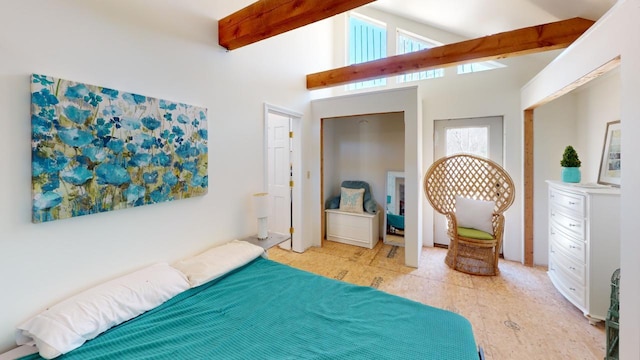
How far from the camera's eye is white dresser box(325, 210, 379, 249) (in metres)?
3.80

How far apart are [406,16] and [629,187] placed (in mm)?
3510

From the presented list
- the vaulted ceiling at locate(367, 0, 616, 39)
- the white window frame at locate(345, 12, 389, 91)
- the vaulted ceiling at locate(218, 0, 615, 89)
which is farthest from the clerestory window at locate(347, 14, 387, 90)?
the vaulted ceiling at locate(218, 0, 615, 89)

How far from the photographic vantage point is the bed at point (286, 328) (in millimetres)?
1122

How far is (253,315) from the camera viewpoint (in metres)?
1.40

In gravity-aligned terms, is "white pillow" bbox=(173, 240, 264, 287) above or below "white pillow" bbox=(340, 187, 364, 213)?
below

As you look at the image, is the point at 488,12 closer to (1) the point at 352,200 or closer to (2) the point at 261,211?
(1) the point at 352,200

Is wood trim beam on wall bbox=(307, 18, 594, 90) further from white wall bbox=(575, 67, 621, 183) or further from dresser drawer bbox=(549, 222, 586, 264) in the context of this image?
dresser drawer bbox=(549, 222, 586, 264)

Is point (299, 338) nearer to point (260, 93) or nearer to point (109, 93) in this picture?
point (109, 93)

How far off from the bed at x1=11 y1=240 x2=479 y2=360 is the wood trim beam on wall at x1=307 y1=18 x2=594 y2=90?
246 centimetres

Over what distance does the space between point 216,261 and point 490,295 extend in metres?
2.73

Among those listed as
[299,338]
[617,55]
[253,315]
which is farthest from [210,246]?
[617,55]

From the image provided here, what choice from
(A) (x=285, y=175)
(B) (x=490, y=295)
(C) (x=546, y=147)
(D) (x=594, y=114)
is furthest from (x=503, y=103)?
(A) (x=285, y=175)

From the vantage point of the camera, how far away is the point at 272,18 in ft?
6.05

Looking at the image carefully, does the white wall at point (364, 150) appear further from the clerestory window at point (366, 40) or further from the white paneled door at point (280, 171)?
the white paneled door at point (280, 171)
